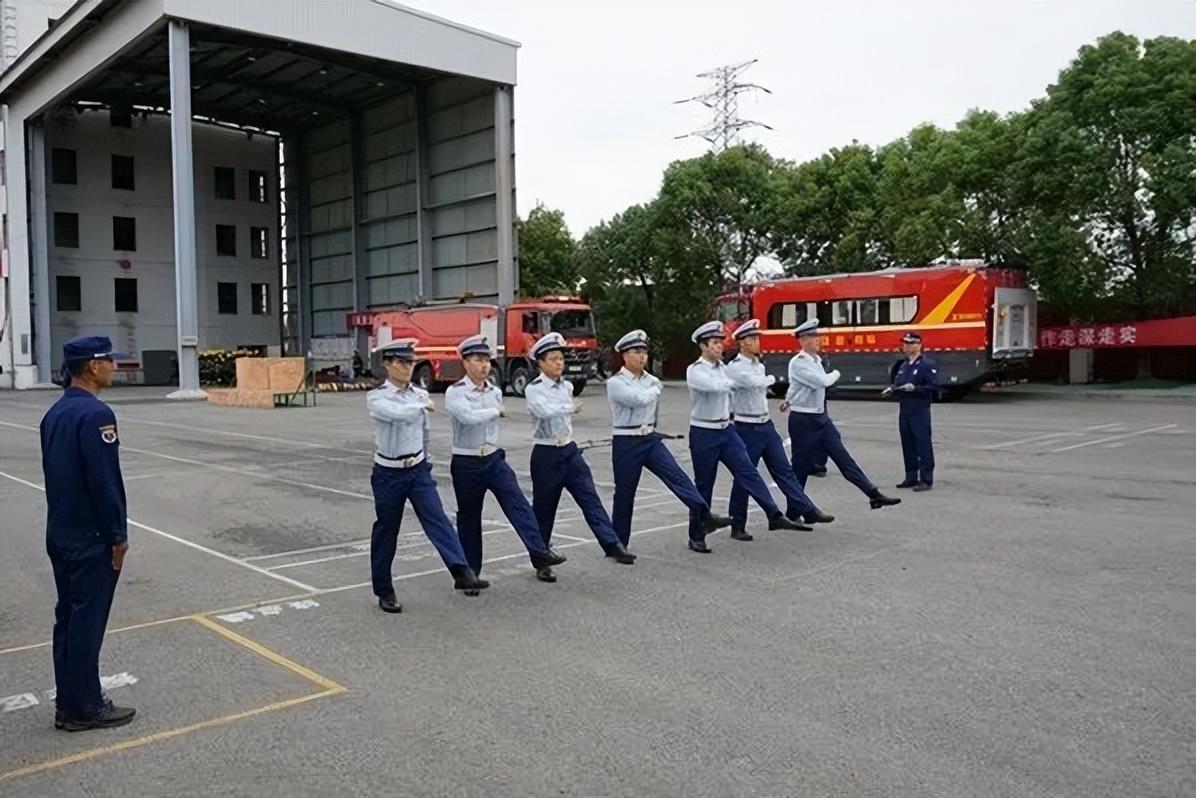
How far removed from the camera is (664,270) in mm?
39938

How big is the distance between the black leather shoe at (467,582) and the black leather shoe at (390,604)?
0.43m

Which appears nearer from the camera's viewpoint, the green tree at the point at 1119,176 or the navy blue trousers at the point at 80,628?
the navy blue trousers at the point at 80,628

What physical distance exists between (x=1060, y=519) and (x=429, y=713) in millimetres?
7030

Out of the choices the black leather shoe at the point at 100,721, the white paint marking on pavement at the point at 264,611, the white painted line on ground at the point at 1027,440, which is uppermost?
the white painted line on ground at the point at 1027,440

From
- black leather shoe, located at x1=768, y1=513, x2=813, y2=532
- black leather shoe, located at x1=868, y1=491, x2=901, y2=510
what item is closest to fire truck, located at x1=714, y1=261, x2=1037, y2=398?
black leather shoe, located at x1=868, y1=491, x2=901, y2=510

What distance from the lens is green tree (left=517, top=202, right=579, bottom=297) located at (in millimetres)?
53681

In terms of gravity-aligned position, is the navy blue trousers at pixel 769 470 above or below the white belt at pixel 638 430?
below

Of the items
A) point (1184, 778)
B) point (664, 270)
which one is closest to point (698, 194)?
point (664, 270)

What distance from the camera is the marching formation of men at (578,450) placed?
269 inches

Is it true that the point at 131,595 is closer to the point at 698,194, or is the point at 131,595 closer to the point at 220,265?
the point at 698,194

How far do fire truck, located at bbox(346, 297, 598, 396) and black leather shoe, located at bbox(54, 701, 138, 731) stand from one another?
25.5 m

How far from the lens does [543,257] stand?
178 ft

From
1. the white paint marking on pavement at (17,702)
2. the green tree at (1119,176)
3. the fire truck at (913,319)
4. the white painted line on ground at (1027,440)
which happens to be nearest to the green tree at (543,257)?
the fire truck at (913,319)

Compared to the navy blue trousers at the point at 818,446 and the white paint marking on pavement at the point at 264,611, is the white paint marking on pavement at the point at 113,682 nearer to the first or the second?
the white paint marking on pavement at the point at 264,611
